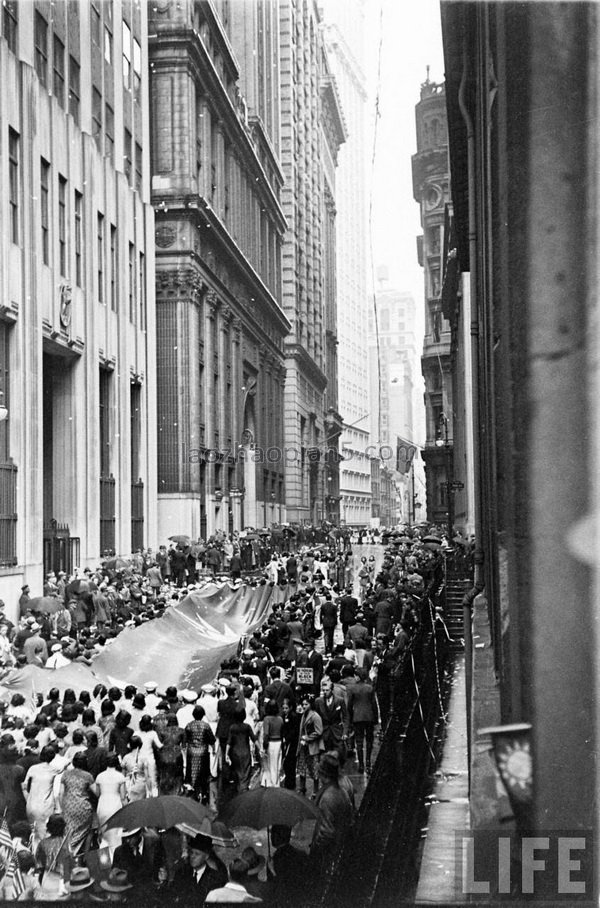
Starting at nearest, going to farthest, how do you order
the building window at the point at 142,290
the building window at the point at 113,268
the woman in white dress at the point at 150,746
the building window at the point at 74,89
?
1. the woman in white dress at the point at 150,746
2. the building window at the point at 74,89
3. the building window at the point at 113,268
4. the building window at the point at 142,290

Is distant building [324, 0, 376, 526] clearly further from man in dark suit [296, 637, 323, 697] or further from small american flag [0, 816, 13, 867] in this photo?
small american flag [0, 816, 13, 867]

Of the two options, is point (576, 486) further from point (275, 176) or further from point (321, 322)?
point (321, 322)

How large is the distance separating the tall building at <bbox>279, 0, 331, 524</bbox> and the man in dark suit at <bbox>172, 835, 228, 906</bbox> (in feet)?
239

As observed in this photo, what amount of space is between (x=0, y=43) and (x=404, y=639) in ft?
61.3

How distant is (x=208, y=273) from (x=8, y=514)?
29.6 m

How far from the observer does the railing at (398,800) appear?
9.51 meters

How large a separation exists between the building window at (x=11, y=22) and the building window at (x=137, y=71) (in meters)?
14.9

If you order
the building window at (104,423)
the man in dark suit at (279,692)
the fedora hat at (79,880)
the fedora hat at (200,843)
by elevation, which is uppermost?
the building window at (104,423)

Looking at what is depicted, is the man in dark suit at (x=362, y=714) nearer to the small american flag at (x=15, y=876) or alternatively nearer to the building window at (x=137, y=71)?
the small american flag at (x=15, y=876)

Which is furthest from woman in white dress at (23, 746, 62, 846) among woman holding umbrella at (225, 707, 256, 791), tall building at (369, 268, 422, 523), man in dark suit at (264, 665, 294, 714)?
tall building at (369, 268, 422, 523)

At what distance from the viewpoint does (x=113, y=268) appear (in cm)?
4075

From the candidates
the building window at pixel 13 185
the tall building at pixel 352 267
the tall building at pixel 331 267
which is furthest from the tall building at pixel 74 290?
the tall building at pixel 352 267

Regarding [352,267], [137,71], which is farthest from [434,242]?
[352,267]

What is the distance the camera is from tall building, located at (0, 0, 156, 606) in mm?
28719
